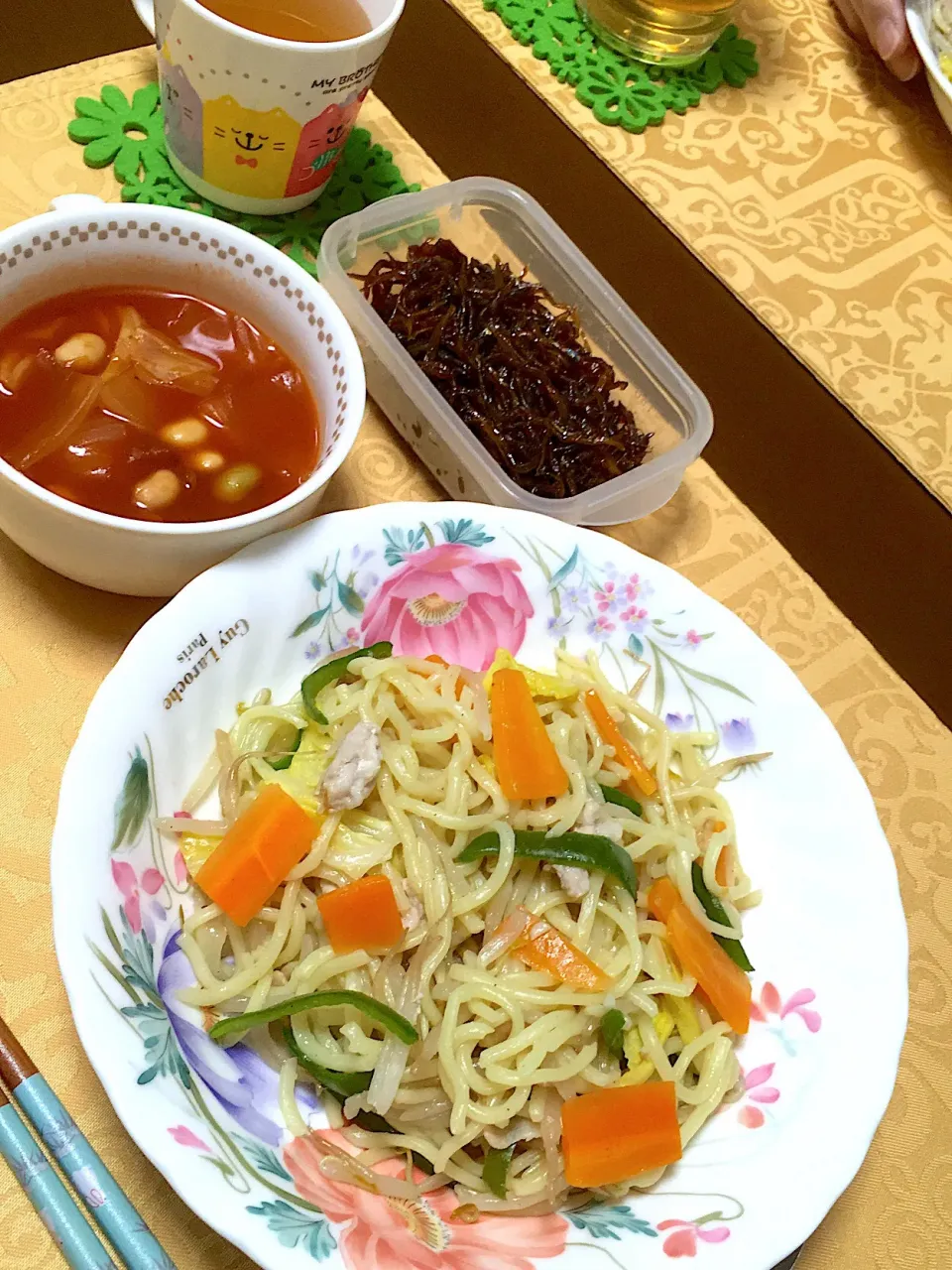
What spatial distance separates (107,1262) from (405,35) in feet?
5.88

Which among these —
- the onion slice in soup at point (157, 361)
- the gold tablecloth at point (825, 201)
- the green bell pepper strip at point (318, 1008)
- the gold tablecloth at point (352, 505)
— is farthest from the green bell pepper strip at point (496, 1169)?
the gold tablecloth at point (825, 201)

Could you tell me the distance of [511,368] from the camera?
4.96ft

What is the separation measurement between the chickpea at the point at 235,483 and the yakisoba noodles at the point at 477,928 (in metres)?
0.23

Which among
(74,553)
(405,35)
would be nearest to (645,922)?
(74,553)

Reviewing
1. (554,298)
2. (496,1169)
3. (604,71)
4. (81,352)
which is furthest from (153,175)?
(496,1169)

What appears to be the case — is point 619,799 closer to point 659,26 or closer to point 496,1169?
point 496,1169

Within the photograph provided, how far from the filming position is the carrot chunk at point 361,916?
108cm

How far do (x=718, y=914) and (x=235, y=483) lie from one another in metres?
0.74

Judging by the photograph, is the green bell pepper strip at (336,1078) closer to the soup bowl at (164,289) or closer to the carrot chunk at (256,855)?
the carrot chunk at (256,855)

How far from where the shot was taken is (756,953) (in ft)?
A: 4.02

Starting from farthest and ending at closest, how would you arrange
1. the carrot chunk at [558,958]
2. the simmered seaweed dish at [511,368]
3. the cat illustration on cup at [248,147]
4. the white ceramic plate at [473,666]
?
the simmered seaweed dish at [511,368], the cat illustration on cup at [248,147], the carrot chunk at [558,958], the white ceramic plate at [473,666]

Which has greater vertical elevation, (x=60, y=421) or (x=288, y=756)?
(x=60, y=421)

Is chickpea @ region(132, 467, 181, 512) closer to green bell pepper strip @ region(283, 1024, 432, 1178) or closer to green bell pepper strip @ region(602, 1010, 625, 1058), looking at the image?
green bell pepper strip @ region(283, 1024, 432, 1178)

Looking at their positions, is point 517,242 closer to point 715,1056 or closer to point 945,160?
point 945,160
